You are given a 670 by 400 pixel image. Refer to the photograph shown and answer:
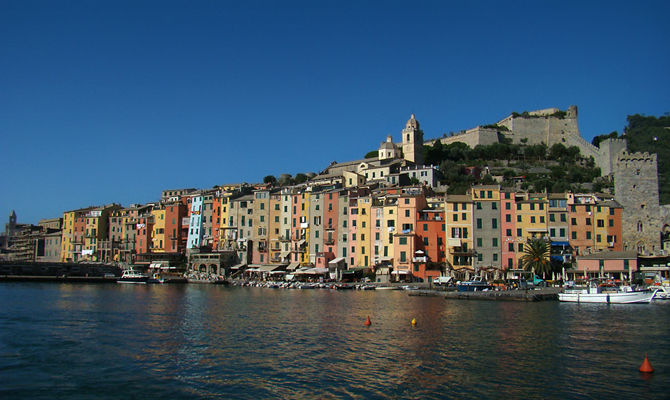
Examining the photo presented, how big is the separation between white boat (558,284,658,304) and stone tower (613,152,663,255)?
858 inches

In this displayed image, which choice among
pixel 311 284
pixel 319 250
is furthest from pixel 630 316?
pixel 319 250

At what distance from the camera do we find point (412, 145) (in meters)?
118

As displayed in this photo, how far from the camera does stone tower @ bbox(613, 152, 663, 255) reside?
229ft

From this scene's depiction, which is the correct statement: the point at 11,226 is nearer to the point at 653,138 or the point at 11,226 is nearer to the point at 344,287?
the point at 344,287

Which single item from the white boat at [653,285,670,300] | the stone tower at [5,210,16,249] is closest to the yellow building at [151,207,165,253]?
the white boat at [653,285,670,300]

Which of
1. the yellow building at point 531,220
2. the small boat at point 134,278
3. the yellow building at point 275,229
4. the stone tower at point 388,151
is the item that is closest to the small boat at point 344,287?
the yellow building at point 275,229

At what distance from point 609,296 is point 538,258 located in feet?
39.9

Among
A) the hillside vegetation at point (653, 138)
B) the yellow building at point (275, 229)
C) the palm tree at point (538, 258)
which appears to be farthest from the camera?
the hillside vegetation at point (653, 138)

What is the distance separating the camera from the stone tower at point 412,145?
11838 centimetres

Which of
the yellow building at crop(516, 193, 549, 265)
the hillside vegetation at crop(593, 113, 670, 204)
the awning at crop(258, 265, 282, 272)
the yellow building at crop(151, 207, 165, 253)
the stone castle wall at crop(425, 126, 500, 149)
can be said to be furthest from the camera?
the stone castle wall at crop(425, 126, 500, 149)

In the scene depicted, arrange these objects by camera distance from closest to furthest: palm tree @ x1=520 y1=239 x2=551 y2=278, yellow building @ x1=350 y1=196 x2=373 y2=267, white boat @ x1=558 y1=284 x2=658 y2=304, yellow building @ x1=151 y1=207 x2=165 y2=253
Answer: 1. white boat @ x1=558 y1=284 x2=658 y2=304
2. palm tree @ x1=520 y1=239 x2=551 y2=278
3. yellow building @ x1=350 y1=196 x2=373 y2=267
4. yellow building @ x1=151 y1=207 x2=165 y2=253

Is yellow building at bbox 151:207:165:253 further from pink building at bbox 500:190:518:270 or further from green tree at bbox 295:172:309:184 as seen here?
pink building at bbox 500:190:518:270

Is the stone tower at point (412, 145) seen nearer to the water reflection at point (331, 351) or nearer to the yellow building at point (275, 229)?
the yellow building at point (275, 229)

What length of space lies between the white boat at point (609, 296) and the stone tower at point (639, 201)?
71.5 feet
